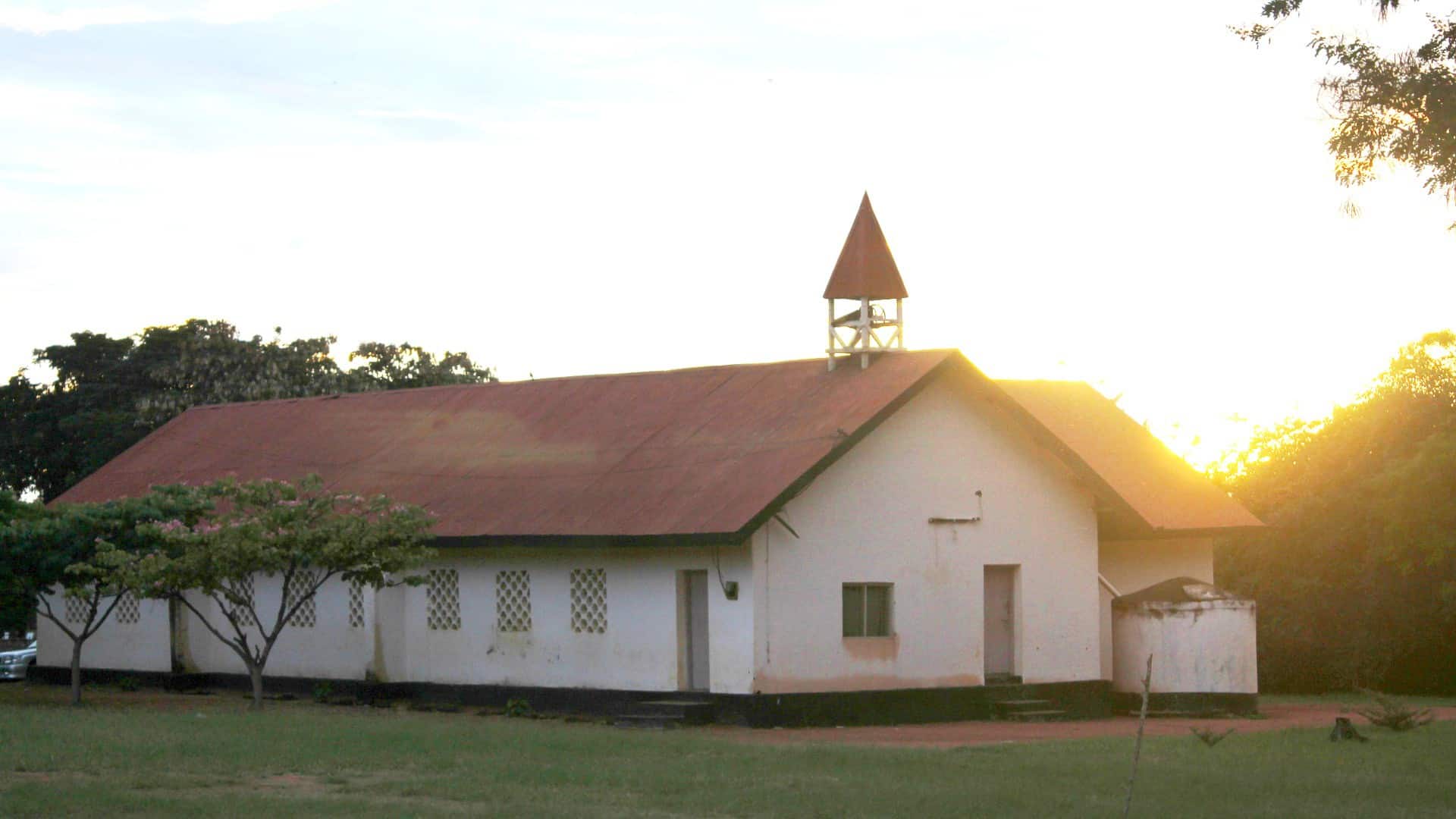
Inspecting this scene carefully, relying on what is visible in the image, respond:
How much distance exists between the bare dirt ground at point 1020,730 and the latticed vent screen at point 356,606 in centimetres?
833

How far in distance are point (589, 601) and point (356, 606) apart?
209 inches

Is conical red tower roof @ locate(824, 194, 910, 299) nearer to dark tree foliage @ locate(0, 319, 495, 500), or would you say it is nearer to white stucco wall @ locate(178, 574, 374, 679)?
white stucco wall @ locate(178, 574, 374, 679)

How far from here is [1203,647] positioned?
27.8 metres

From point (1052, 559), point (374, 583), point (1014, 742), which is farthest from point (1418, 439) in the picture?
point (374, 583)

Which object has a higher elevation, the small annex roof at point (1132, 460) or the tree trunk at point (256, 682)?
the small annex roof at point (1132, 460)

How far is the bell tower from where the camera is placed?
92.5 ft

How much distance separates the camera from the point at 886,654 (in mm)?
25750

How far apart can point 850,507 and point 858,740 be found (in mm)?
4294

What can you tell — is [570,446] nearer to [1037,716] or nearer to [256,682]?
[256,682]

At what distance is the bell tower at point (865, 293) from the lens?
2819 cm

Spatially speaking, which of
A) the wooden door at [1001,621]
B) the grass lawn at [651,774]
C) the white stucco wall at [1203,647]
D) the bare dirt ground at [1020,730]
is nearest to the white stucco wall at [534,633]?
the bare dirt ground at [1020,730]

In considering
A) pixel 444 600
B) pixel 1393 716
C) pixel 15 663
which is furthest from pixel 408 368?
pixel 1393 716

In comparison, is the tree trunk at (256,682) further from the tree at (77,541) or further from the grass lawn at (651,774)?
the grass lawn at (651,774)

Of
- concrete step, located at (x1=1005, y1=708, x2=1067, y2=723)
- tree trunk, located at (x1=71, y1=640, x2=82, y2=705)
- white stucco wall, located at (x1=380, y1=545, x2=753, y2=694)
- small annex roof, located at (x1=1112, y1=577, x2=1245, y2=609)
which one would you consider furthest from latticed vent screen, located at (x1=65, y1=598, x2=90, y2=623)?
small annex roof, located at (x1=1112, y1=577, x2=1245, y2=609)
